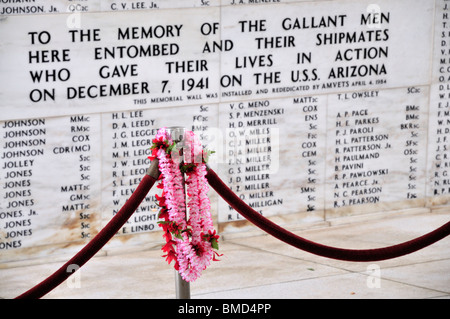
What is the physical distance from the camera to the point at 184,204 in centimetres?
528

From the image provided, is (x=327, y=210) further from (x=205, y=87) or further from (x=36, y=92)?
(x=36, y=92)

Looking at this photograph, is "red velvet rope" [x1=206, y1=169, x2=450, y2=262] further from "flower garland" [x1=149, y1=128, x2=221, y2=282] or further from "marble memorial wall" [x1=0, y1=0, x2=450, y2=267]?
"marble memorial wall" [x1=0, y1=0, x2=450, y2=267]

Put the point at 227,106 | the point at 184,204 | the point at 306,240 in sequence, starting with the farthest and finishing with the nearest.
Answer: the point at 227,106 < the point at 306,240 < the point at 184,204

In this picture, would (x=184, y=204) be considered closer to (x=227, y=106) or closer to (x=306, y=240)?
(x=306, y=240)

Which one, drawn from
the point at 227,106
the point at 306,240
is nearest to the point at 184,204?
the point at 306,240

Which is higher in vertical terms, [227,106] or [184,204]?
[227,106]

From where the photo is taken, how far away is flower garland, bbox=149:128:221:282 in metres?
5.21

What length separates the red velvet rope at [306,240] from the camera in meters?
5.38

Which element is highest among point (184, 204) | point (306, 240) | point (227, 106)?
point (227, 106)

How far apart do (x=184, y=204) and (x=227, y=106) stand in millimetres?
2115

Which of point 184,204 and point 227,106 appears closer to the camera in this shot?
point 184,204

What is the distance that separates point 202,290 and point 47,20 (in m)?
2.05

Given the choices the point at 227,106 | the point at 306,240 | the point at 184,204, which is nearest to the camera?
the point at 184,204

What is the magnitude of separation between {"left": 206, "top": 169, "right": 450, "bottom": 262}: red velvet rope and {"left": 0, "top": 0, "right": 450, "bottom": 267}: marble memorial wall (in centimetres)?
171
